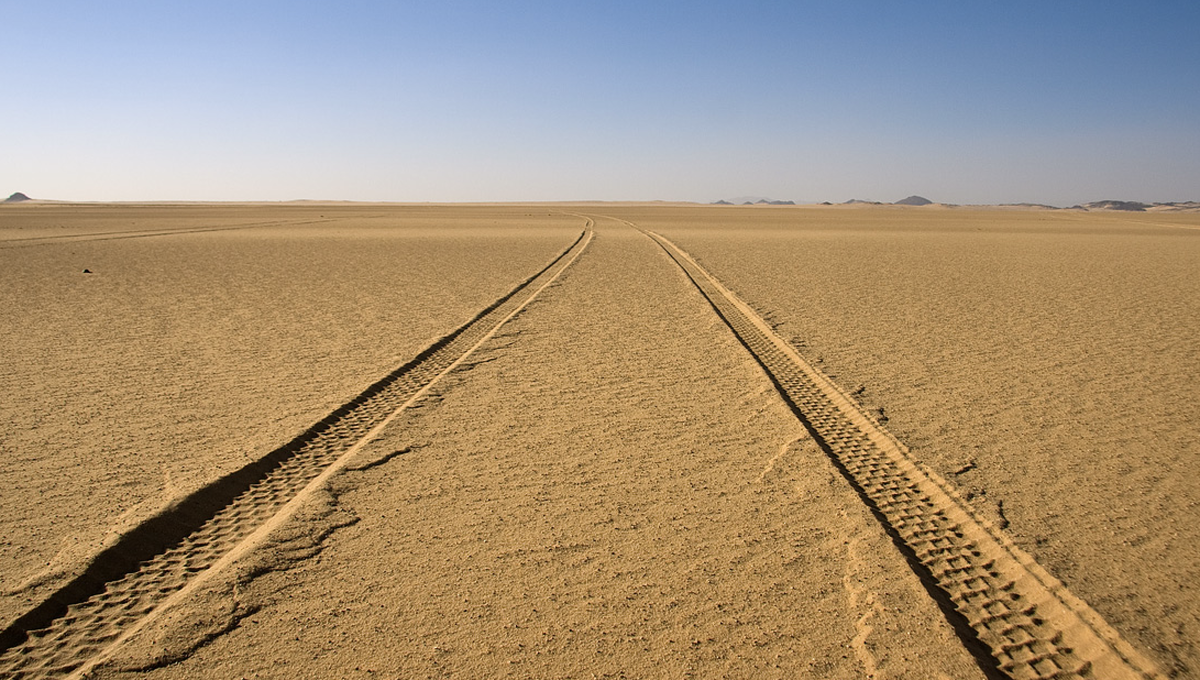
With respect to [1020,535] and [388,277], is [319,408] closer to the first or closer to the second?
[1020,535]

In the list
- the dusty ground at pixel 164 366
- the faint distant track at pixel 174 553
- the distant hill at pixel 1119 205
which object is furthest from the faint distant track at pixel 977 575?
the distant hill at pixel 1119 205

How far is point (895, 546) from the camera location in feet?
9.68

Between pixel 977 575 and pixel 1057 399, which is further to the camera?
pixel 1057 399

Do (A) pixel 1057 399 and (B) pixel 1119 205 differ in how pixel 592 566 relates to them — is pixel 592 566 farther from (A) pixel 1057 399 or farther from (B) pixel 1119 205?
(B) pixel 1119 205

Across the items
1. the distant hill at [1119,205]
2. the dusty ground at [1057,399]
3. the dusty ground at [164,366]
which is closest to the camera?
the dusty ground at [1057,399]

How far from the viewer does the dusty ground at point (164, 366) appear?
3408mm

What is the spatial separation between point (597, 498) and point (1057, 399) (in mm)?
3570

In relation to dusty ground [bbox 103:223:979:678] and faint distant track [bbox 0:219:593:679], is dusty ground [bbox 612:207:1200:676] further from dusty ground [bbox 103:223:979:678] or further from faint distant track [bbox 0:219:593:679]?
faint distant track [bbox 0:219:593:679]

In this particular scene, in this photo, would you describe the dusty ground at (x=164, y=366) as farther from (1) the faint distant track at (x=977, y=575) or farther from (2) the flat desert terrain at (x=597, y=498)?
(1) the faint distant track at (x=977, y=575)

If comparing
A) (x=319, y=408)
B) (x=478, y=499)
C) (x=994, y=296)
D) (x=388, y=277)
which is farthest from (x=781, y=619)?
(x=388, y=277)

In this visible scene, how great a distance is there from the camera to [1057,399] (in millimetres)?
5117

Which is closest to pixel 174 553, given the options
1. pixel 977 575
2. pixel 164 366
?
pixel 977 575

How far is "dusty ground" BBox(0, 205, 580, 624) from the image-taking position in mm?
3408

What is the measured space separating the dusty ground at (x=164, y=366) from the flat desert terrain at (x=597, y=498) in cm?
3
